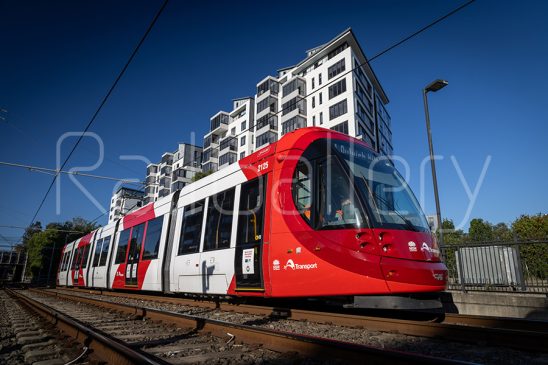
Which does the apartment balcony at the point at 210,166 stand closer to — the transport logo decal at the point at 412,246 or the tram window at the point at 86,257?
the tram window at the point at 86,257

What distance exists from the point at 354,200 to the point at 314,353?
10.1 feet

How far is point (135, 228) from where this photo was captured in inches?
553

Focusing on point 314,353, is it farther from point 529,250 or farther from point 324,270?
point 529,250

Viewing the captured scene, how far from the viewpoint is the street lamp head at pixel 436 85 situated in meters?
12.3

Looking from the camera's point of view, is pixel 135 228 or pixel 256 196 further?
pixel 135 228

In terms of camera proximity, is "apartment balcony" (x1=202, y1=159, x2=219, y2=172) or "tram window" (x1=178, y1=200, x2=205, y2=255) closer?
"tram window" (x1=178, y1=200, x2=205, y2=255)

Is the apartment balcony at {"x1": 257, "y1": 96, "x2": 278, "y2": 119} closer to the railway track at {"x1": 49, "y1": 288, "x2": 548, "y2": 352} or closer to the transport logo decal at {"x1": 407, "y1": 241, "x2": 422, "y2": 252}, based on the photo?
the railway track at {"x1": 49, "y1": 288, "x2": 548, "y2": 352}

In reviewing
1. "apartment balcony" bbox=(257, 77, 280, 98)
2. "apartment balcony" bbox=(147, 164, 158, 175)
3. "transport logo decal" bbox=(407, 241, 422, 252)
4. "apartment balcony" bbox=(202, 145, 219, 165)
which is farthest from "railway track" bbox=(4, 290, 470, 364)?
"apartment balcony" bbox=(147, 164, 158, 175)

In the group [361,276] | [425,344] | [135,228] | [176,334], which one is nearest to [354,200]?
[361,276]

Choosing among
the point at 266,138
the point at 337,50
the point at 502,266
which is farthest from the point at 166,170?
the point at 502,266

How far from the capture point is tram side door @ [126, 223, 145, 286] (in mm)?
13133

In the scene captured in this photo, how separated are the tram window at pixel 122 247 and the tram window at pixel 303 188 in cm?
1031

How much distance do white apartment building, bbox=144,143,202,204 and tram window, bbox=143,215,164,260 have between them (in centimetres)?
5635

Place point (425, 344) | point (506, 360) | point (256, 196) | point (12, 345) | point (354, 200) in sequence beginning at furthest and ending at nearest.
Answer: point (256, 196)
point (354, 200)
point (12, 345)
point (425, 344)
point (506, 360)
